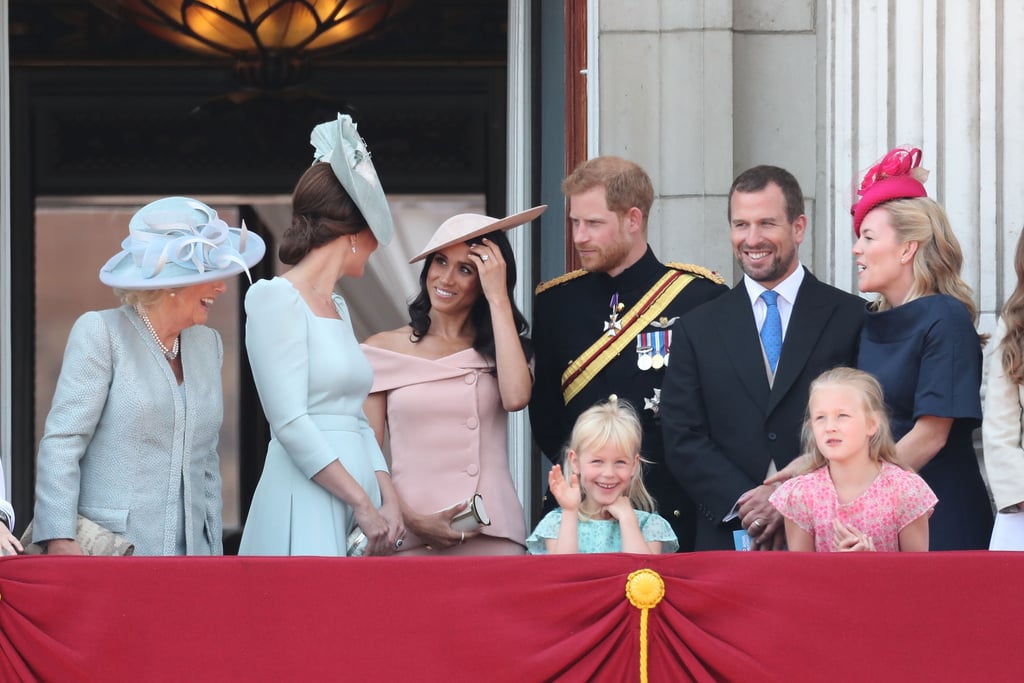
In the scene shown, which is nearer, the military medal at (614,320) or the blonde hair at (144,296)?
the blonde hair at (144,296)

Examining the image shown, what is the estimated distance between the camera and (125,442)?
4254mm

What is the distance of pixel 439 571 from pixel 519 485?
106 inches

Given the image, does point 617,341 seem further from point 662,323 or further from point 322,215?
point 322,215

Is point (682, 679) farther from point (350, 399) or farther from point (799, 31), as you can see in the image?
point (799, 31)

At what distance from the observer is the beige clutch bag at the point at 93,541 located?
164 inches

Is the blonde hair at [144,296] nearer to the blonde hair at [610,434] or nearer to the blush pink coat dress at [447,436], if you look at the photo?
the blush pink coat dress at [447,436]

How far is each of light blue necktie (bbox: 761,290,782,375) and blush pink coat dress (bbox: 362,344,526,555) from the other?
29.7 inches

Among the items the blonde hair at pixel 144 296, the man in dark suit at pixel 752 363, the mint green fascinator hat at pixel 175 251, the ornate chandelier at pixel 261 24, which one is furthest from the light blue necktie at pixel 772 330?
the ornate chandelier at pixel 261 24

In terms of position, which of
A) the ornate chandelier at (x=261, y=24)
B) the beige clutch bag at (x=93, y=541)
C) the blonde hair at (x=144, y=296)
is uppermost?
the ornate chandelier at (x=261, y=24)

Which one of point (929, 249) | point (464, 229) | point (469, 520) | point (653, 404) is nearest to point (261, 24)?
point (464, 229)

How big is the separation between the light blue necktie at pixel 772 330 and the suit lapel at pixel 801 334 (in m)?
0.05

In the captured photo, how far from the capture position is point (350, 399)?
449 centimetres

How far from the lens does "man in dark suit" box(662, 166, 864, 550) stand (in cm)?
446

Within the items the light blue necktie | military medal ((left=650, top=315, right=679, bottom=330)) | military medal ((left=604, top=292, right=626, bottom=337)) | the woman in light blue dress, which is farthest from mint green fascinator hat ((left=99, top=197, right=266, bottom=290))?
the light blue necktie
